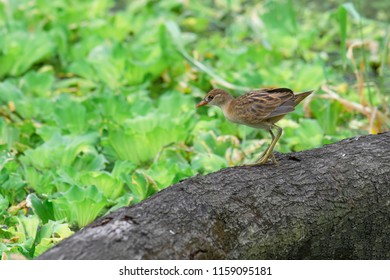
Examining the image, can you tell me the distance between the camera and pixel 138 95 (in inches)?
235

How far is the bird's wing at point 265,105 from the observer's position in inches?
156

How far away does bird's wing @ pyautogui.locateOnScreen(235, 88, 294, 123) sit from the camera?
396 cm

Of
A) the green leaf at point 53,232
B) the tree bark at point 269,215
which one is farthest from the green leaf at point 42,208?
the tree bark at point 269,215

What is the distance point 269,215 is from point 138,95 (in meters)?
2.77

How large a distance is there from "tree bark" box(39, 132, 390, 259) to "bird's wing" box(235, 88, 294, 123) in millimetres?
259

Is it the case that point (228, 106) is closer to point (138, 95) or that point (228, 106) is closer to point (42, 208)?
point (42, 208)

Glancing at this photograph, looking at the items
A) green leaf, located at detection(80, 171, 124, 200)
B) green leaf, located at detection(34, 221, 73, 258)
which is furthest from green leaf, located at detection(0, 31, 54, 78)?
green leaf, located at detection(34, 221, 73, 258)

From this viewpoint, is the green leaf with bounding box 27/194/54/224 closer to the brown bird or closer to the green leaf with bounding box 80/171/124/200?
the green leaf with bounding box 80/171/124/200

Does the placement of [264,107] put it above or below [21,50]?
above

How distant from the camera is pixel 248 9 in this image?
8.70m

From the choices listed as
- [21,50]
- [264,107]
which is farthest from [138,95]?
[264,107]

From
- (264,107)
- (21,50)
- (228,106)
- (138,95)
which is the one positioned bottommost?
(138,95)
